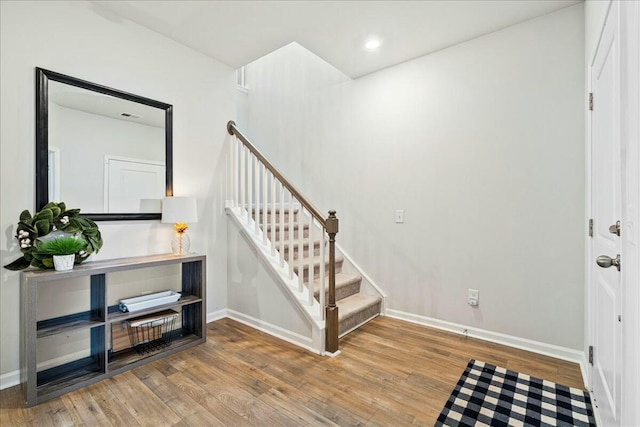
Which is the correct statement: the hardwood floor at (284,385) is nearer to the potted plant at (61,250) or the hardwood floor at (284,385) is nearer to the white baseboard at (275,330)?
the white baseboard at (275,330)

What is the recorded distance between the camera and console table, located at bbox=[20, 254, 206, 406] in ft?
5.78

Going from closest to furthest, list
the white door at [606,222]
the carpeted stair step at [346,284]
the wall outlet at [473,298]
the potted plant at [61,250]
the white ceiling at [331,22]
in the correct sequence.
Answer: the white door at [606,222], the potted plant at [61,250], the white ceiling at [331,22], the wall outlet at [473,298], the carpeted stair step at [346,284]

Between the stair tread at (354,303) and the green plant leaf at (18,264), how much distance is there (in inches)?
87.2

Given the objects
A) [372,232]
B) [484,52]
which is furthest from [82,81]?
[484,52]

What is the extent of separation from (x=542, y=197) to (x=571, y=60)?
39.7 inches

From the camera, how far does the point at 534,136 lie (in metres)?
2.41

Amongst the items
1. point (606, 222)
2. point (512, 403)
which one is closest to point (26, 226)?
point (512, 403)

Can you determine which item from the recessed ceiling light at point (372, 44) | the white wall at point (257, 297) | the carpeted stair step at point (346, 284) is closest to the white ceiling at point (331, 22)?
the recessed ceiling light at point (372, 44)

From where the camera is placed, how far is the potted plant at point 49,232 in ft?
6.17

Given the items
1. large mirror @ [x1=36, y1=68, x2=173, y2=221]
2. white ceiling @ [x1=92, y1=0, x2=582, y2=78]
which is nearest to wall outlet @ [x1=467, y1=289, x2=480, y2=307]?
white ceiling @ [x1=92, y1=0, x2=582, y2=78]

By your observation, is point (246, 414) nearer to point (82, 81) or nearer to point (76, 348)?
point (76, 348)

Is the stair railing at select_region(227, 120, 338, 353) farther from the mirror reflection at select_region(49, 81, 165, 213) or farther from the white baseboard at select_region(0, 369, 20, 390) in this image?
the white baseboard at select_region(0, 369, 20, 390)

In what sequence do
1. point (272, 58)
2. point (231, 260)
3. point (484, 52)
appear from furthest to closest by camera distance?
point (272, 58) < point (231, 260) < point (484, 52)

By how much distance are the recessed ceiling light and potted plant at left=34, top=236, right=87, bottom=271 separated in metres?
2.73
